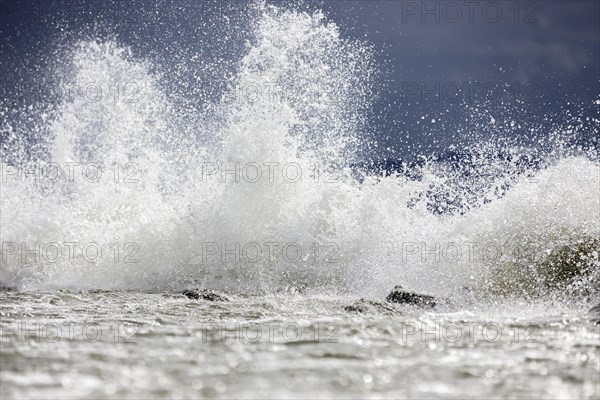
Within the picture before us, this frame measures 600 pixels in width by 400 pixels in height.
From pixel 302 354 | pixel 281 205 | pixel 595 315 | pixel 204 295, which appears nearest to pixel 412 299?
pixel 595 315

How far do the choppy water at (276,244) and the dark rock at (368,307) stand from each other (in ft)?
0.15

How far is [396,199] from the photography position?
8312 millimetres

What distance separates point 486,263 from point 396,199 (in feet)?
5.44

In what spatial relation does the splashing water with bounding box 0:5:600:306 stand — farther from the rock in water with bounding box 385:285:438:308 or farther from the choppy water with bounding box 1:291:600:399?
the choppy water with bounding box 1:291:600:399

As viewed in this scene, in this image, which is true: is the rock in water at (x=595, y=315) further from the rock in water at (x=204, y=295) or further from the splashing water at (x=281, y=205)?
the rock in water at (x=204, y=295)

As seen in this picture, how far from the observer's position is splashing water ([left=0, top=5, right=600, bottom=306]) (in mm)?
7293

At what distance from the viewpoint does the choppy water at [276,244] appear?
286cm

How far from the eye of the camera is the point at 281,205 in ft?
29.5

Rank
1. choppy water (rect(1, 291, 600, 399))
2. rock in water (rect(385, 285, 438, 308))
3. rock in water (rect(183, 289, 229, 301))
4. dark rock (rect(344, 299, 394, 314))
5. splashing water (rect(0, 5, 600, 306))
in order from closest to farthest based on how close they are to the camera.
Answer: choppy water (rect(1, 291, 600, 399))
dark rock (rect(344, 299, 394, 314))
rock in water (rect(385, 285, 438, 308))
rock in water (rect(183, 289, 229, 301))
splashing water (rect(0, 5, 600, 306))

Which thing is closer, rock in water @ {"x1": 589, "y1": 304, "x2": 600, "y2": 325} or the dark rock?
rock in water @ {"x1": 589, "y1": 304, "x2": 600, "y2": 325}

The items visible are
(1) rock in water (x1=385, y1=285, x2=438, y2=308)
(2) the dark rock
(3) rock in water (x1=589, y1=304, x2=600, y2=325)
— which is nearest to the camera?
(3) rock in water (x1=589, y1=304, x2=600, y2=325)

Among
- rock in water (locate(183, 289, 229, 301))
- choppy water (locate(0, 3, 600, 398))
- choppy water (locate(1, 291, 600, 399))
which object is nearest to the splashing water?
choppy water (locate(0, 3, 600, 398))

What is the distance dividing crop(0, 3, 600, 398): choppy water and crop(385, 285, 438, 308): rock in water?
0.19 m

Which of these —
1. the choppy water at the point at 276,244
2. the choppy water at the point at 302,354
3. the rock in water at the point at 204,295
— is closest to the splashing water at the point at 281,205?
the choppy water at the point at 276,244
